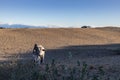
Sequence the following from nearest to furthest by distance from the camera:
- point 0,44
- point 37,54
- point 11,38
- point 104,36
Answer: point 37,54
point 0,44
point 11,38
point 104,36

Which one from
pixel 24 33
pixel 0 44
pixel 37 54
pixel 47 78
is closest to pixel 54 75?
pixel 47 78

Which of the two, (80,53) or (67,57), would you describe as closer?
(67,57)

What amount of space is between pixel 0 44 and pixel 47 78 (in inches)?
1249

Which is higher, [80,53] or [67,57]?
[67,57]

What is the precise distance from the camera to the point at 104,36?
168 feet

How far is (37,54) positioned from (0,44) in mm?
20869

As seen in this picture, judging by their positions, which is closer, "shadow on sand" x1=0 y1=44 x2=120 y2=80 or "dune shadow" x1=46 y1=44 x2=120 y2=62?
"shadow on sand" x1=0 y1=44 x2=120 y2=80

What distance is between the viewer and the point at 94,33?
2092 inches

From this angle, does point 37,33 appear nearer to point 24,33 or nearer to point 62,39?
point 24,33

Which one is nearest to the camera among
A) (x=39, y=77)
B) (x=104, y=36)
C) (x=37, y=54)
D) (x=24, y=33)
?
(x=39, y=77)

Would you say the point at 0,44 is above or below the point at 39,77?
below

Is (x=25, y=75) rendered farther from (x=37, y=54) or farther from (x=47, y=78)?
(x=37, y=54)

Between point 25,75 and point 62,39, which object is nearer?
point 25,75

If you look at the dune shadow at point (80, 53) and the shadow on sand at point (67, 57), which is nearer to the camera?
the shadow on sand at point (67, 57)
